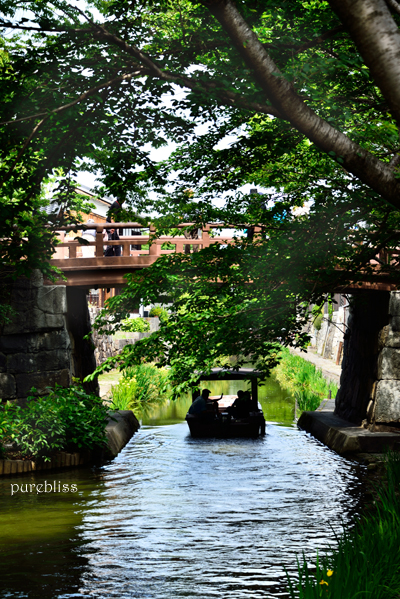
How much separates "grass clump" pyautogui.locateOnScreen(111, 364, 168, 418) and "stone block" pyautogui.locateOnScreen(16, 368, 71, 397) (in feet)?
17.6

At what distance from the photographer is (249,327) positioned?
26.1 ft

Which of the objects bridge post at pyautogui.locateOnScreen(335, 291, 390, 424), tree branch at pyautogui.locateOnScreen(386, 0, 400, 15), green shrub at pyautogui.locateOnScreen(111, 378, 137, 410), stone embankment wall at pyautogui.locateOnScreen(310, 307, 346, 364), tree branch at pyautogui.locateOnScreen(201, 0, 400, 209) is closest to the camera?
tree branch at pyautogui.locateOnScreen(386, 0, 400, 15)

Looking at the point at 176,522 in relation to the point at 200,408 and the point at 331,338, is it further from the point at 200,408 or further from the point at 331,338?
the point at 331,338

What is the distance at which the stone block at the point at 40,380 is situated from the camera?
14305 millimetres

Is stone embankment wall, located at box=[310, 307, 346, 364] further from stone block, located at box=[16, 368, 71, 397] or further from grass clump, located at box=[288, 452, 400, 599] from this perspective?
grass clump, located at box=[288, 452, 400, 599]

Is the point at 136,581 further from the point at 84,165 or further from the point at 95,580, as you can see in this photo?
the point at 84,165

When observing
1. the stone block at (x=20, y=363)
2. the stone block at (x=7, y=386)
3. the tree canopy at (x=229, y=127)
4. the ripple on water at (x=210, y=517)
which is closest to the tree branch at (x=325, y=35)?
the tree canopy at (x=229, y=127)

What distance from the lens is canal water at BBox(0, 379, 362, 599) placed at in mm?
7105

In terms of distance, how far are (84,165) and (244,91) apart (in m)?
3.09

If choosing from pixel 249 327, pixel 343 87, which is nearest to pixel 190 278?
pixel 249 327

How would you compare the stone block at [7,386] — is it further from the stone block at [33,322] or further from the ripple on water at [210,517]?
the ripple on water at [210,517]

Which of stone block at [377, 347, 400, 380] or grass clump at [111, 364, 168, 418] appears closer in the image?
stone block at [377, 347, 400, 380]

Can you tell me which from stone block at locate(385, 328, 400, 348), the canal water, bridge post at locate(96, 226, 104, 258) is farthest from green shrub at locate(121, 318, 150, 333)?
stone block at locate(385, 328, 400, 348)

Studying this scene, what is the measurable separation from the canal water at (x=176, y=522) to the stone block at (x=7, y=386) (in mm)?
2338
